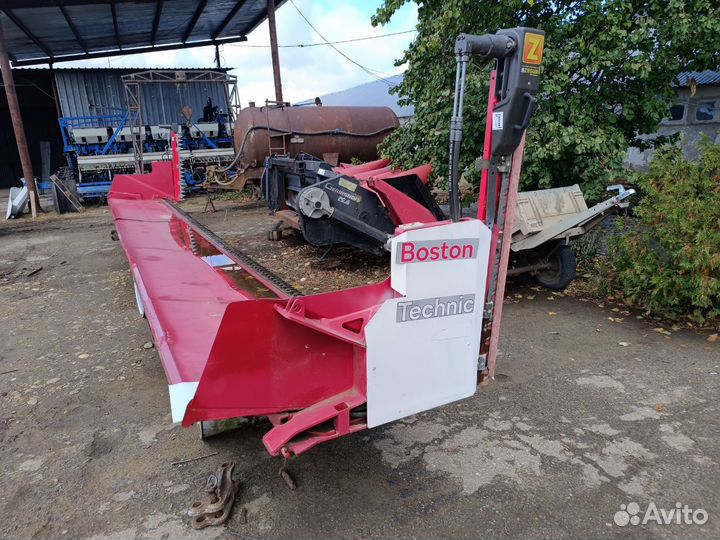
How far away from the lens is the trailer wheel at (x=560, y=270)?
5336 millimetres

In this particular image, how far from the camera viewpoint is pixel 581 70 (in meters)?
5.54

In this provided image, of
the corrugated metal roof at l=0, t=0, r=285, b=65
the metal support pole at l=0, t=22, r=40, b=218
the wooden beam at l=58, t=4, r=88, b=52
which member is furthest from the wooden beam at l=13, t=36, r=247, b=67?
the metal support pole at l=0, t=22, r=40, b=218

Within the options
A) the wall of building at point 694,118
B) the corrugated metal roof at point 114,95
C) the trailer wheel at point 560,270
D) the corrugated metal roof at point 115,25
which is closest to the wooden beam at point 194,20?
the corrugated metal roof at point 115,25

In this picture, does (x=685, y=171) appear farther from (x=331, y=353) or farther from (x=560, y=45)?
(x=331, y=353)

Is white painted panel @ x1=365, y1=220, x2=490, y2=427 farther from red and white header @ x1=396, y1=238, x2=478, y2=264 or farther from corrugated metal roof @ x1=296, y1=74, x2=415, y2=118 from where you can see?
corrugated metal roof @ x1=296, y1=74, x2=415, y2=118

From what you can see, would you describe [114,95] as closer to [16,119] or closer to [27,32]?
[27,32]

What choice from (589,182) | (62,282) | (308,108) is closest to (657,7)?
(589,182)

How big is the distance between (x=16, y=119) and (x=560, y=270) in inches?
497

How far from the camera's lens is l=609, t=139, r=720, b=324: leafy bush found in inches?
→ 164

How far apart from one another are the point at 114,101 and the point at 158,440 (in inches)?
719

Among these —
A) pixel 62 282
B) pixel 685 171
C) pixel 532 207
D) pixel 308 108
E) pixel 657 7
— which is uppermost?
pixel 657 7

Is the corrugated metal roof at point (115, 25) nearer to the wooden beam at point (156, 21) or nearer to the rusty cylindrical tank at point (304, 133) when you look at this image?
the wooden beam at point (156, 21)

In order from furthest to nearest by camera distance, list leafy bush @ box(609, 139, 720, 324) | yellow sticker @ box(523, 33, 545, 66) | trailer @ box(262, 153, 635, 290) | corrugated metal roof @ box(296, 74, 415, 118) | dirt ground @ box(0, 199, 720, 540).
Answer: corrugated metal roof @ box(296, 74, 415, 118), trailer @ box(262, 153, 635, 290), leafy bush @ box(609, 139, 720, 324), dirt ground @ box(0, 199, 720, 540), yellow sticker @ box(523, 33, 545, 66)

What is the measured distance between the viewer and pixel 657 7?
518 cm
